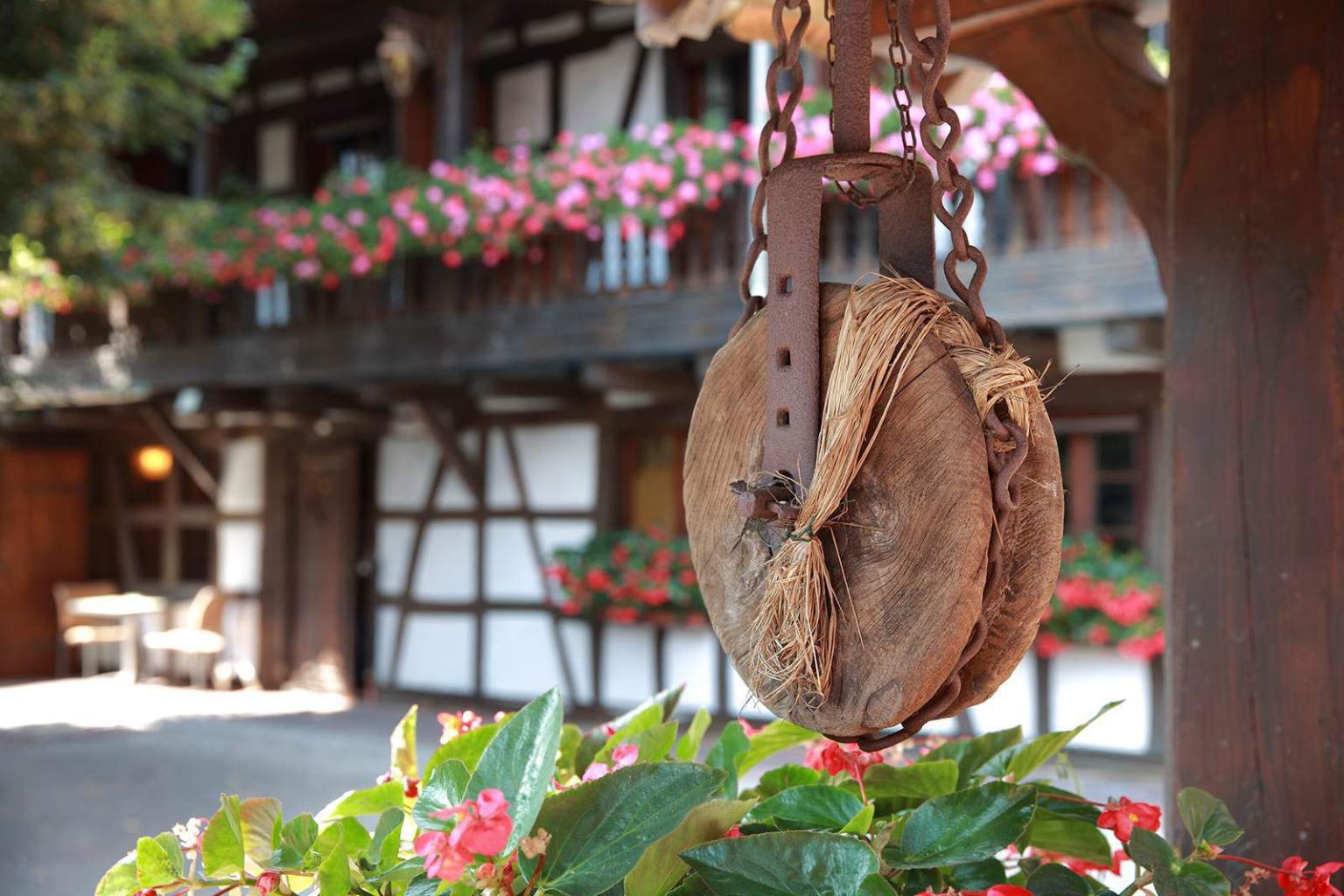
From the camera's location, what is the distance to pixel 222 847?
1.08 metres

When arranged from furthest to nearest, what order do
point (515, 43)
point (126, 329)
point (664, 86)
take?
point (126, 329)
point (515, 43)
point (664, 86)

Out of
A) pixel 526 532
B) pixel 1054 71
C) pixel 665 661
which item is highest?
pixel 1054 71

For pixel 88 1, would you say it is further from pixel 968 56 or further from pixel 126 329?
pixel 968 56

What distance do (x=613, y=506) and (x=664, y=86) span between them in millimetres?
2541

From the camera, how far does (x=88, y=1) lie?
22.1 ft

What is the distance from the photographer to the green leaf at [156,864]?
41.2 inches

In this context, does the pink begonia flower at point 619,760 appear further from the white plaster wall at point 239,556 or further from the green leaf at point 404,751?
the white plaster wall at point 239,556

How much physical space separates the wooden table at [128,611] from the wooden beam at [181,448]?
1.01 metres

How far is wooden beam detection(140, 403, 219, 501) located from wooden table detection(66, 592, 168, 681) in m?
1.01

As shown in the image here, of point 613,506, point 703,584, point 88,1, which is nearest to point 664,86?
point 613,506

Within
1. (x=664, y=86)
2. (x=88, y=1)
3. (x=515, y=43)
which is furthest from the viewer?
(x=515, y=43)

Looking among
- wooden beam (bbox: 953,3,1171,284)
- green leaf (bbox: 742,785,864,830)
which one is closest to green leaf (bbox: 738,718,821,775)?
green leaf (bbox: 742,785,864,830)

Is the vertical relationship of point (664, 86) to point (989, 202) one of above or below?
above

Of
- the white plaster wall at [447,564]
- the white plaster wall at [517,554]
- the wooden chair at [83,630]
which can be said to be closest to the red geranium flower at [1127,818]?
the white plaster wall at [517,554]
